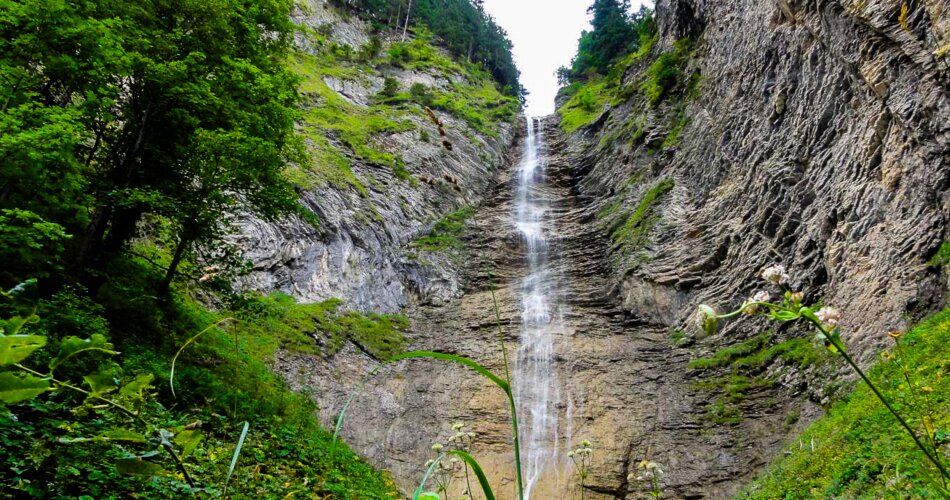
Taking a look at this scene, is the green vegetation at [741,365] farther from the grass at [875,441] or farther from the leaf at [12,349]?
the leaf at [12,349]

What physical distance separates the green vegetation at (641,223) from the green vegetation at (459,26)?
38.5 meters

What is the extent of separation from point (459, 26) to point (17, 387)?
63790 millimetres

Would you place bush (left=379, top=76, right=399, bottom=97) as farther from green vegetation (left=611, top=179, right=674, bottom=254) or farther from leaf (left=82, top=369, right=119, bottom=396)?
leaf (left=82, top=369, right=119, bottom=396)

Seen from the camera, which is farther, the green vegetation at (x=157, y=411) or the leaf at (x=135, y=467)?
the green vegetation at (x=157, y=411)

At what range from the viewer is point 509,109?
1785 inches

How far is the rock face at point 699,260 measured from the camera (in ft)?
35.9

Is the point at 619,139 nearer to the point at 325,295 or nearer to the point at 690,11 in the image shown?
the point at 690,11

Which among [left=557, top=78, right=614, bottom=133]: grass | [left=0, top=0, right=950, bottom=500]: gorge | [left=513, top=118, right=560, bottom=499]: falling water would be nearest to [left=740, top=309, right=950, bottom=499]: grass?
[left=0, top=0, right=950, bottom=500]: gorge

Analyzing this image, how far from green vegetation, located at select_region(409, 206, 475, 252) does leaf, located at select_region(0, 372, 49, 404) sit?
831 inches

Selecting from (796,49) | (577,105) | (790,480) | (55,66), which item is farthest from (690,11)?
(55,66)

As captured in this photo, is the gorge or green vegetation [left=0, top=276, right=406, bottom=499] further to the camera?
the gorge

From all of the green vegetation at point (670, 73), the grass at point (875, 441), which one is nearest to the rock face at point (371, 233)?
the grass at point (875, 441)

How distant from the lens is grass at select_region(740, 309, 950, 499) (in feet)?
18.6

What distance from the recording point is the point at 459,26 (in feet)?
196
